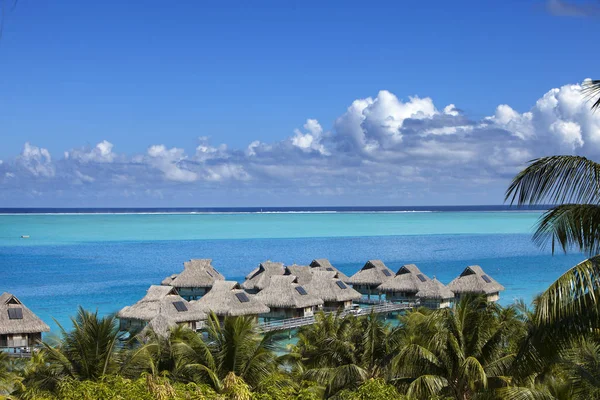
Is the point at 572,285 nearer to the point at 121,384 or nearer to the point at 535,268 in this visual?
the point at 121,384

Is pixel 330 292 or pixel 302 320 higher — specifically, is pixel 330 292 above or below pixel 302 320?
above

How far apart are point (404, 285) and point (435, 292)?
2.11m

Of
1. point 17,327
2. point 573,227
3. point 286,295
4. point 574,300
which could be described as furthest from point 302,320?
point 574,300

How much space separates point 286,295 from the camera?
34969 mm

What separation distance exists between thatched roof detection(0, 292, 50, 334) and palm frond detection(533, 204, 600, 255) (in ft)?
80.0

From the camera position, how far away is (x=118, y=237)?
11219cm

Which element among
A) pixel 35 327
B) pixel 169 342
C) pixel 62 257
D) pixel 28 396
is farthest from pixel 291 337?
pixel 62 257

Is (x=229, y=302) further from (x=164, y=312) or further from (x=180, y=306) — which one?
(x=164, y=312)

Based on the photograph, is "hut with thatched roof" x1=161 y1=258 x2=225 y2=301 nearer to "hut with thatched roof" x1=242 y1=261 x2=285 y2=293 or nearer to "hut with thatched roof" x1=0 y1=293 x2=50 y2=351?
"hut with thatched roof" x1=242 y1=261 x2=285 y2=293

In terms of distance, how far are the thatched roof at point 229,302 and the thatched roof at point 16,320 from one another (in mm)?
6950

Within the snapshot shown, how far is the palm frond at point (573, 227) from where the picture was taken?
7219 mm

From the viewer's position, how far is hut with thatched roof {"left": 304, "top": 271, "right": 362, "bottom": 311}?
3697 cm

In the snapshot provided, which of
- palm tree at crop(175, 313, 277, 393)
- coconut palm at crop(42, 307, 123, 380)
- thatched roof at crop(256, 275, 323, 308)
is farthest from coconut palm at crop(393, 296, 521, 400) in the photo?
thatched roof at crop(256, 275, 323, 308)

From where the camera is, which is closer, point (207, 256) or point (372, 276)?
point (372, 276)
